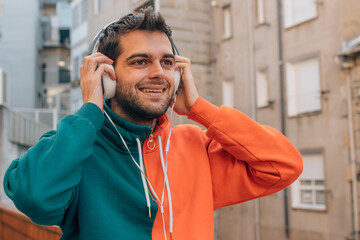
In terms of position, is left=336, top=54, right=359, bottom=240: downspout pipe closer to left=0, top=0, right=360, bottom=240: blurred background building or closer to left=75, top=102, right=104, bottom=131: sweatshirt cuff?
left=0, top=0, right=360, bottom=240: blurred background building

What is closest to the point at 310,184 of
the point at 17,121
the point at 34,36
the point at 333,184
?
the point at 333,184

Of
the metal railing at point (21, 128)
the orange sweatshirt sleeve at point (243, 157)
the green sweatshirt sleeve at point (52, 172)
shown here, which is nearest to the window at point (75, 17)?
the metal railing at point (21, 128)

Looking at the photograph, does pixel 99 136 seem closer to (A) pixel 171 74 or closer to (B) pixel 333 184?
(A) pixel 171 74

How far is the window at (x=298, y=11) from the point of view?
3.08 meters

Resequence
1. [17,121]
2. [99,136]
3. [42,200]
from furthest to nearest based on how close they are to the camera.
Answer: [17,121] → [99,136] → [42,200]

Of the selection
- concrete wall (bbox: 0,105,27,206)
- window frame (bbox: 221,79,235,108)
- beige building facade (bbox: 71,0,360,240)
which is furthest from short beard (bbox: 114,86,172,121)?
concrete wall (bbox: 0,105,27,206)

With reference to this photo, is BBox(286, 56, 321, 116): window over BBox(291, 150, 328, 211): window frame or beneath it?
over

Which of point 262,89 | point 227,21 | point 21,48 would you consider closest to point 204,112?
point 262,89

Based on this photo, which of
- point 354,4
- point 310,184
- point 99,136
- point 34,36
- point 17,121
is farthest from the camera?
point 34,36

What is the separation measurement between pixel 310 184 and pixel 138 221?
1.97 m

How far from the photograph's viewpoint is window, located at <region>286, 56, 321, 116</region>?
10.0 ft

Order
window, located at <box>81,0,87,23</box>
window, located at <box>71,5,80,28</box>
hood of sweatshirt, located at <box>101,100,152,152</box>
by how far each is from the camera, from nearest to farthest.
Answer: hood of sweatshirt, located at <box>101,100,152,152</box>, window, located at <box>81,0,87,23</box>, window, located at <box>71,5,80,28</box>

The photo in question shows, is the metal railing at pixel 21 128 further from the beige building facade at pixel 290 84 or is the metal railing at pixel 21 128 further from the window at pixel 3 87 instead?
the beige building facade at pixel 290 84

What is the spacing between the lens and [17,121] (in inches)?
400
